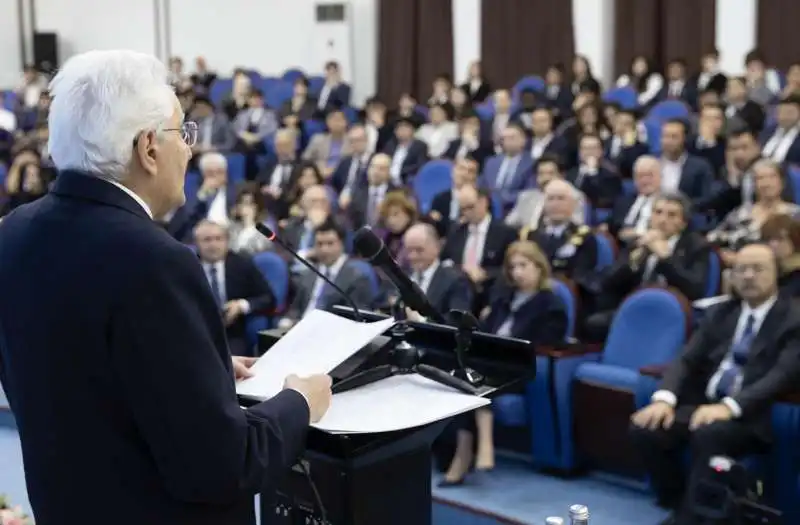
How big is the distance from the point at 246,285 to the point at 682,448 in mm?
2523

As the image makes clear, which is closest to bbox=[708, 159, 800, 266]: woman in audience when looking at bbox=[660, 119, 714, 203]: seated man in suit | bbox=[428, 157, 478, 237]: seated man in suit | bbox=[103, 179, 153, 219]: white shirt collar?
bbox=[660, 119, 714, 203]: seated man in suit

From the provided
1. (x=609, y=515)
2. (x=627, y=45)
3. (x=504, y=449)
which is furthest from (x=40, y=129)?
(x=609, y=515)

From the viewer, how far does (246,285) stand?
5.39 m

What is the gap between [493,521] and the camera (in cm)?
333

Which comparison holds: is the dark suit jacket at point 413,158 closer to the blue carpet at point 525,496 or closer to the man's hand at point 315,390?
the blue carpet at point 525,496

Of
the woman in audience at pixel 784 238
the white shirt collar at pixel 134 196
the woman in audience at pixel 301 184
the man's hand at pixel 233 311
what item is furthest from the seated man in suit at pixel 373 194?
the white shirt collar at pixel 134 196

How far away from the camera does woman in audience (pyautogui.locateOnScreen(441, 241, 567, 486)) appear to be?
4.21 meters

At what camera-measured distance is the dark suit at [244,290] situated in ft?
17.4

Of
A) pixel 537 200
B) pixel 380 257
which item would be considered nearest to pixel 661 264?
pixel 537 200

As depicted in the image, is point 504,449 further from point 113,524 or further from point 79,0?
point 79,0

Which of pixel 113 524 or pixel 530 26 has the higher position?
pixel 530 26

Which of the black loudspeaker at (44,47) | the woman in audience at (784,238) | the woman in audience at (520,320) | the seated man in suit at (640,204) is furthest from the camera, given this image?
the black loudspeaker at (44,47)

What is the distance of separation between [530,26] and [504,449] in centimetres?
734

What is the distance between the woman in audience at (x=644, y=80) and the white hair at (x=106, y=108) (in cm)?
851
